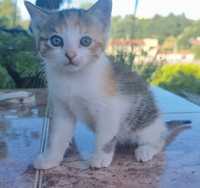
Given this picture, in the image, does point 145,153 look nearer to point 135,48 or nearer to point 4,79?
point 4,79

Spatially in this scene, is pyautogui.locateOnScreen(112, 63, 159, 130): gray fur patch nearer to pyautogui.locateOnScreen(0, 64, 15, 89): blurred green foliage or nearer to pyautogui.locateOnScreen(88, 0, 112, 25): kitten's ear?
pyautogui.locateOnScreen(88, 0, 112, 25): kitten's ear

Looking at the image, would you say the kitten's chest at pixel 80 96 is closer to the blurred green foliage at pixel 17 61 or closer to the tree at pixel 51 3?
the blurred green foliage at pixel 17 61

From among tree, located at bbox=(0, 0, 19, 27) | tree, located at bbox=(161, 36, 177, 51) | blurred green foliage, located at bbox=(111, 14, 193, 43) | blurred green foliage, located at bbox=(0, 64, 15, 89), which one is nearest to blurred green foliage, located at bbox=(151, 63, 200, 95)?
tree, located at bbox=(161, 36, 177, 51)

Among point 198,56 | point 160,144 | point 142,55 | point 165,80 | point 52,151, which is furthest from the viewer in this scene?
point 198,56

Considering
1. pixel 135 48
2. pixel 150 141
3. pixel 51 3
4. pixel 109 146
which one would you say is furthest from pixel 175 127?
pixel 135 48

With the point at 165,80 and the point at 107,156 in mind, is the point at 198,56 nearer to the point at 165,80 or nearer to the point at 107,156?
the point at 165,80

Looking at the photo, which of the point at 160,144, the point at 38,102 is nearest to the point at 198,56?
the point at 38,102

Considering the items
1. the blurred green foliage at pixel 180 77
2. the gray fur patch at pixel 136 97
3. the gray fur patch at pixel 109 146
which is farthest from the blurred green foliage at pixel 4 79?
the blurred green foliage at pixel 180 77
